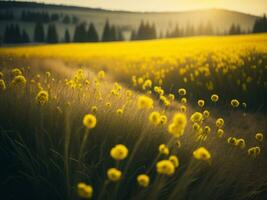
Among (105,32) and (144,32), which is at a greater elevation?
(144,32)

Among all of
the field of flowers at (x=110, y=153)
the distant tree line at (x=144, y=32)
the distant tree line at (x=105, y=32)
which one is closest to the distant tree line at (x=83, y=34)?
the distant tree line at (x=105, y=32)

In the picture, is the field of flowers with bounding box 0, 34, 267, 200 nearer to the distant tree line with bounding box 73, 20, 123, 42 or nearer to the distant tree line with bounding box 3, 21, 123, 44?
the distant tree line with bounding box 3, 21, 123, 44

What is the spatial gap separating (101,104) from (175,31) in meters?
42.4

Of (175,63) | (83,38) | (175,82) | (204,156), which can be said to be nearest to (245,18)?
(175,63)

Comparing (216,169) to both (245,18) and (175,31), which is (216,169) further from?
(175,31)

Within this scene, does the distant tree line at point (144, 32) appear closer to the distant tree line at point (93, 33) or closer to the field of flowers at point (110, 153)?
the distant tree line at point (93, 33)

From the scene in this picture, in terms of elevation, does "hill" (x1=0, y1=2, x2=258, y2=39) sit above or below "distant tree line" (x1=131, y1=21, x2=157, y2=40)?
above

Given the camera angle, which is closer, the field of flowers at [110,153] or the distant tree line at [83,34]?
the field of flowers at [110,153]

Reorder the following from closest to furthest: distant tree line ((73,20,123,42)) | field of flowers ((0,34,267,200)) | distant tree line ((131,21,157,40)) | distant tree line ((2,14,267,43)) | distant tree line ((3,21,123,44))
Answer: field of flowers ((0,34,267,200))
distant tree line ((2,14,267,43))
distant tree line ((3,21,123,44))
distant tree line ((73,20,123,42))
distant tree line ((131,21,157,40))

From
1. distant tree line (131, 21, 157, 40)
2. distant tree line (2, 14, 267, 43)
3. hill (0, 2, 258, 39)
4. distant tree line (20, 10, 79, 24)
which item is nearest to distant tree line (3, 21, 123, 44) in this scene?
distant tree line (2, 14, 267, 43)

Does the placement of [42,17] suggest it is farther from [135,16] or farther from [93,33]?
[93,33]

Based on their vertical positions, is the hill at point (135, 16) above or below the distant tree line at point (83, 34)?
above

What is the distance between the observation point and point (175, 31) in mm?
44094

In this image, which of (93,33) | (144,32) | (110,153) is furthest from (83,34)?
(110,153)
